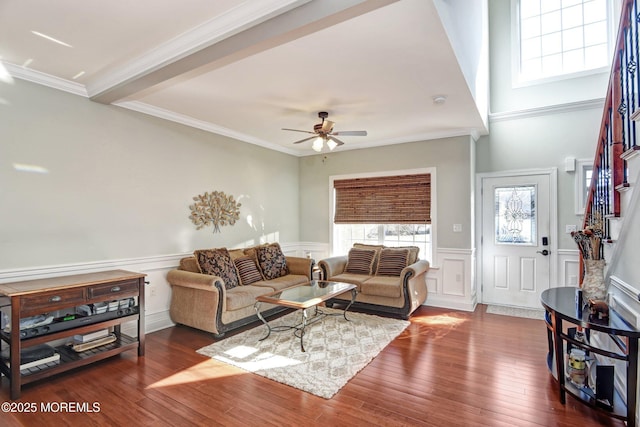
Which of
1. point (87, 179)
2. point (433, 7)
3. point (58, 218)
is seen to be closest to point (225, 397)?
point (58, 218)

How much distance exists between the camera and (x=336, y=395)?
258 centimetres

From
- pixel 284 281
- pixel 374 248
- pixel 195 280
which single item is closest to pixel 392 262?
pixel 374 248

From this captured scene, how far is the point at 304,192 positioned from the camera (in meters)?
6.59

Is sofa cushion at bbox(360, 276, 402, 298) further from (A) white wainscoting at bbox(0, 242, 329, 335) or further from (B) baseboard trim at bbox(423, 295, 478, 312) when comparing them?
(A) white wainscoting at bbox(0, 242, 329, 335)

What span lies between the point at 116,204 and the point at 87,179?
0.38m

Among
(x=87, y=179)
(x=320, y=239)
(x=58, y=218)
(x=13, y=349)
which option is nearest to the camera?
(x=13, y=349)

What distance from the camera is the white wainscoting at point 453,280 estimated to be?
4.96 metres

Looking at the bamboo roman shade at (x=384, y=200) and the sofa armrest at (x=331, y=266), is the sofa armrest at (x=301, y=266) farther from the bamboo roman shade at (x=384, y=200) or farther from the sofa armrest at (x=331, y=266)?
the bamboo roman shade at (x=384, y=200)

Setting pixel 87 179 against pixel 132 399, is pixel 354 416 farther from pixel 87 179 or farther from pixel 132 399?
pixel 87 179

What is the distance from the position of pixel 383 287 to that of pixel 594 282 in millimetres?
2363

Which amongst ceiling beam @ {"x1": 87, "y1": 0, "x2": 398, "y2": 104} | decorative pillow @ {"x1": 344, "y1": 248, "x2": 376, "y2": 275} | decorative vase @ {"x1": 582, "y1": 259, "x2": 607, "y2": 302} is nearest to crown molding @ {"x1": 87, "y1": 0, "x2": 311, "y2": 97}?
ceiling beam @ {"x1": 87, "y1": 0, "x2": 398, "y2": 104}

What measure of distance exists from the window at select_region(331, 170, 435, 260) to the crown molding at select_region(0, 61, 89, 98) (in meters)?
3.99

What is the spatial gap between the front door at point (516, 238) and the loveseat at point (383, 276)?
1.13 m

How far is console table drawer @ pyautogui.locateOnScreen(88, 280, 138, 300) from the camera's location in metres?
2.98
